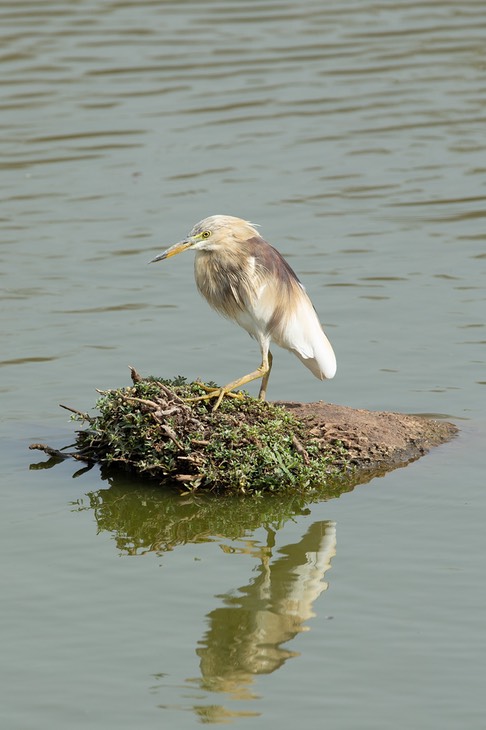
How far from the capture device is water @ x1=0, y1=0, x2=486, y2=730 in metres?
5.99

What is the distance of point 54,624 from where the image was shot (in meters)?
6.40

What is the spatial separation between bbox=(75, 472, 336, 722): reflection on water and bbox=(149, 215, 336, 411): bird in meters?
0.66

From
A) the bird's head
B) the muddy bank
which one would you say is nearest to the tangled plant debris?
the muddy bank

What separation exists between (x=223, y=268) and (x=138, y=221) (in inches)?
223

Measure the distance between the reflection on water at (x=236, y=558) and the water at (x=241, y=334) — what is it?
16mm

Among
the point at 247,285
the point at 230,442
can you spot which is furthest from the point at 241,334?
the point at 230,442

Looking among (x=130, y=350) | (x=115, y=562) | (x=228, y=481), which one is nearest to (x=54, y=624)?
(x=115, y=562)

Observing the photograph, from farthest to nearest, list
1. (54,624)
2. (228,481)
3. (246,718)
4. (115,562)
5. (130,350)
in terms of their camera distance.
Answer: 1. (130,350)
2. (228,481)
3. (115,562)
4. (54,624)
5. (246,718)

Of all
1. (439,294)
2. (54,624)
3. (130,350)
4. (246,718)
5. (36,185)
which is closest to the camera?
(246,718)

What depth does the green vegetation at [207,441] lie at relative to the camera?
24.9 ft

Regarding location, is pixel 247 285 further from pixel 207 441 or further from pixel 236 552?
pixel 236 552

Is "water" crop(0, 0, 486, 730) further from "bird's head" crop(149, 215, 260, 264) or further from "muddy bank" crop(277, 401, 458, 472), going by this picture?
"bird's head" crop(149, 215, 260, 264)

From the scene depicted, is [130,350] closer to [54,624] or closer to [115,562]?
[115,562]

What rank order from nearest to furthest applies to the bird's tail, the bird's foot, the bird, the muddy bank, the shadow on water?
the shadow on water, the bird's foot, the bird, the muddy bank, the bird's tail
